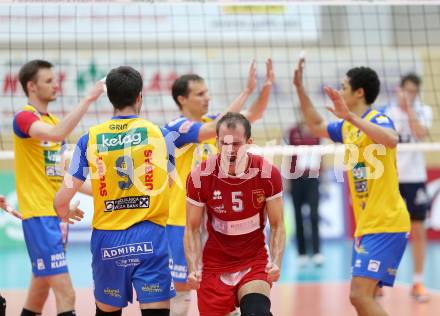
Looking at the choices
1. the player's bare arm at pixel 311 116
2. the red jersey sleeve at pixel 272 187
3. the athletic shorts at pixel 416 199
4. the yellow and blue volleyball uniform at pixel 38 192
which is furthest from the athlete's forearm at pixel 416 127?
the red jersey sleeve at pixel 272 187

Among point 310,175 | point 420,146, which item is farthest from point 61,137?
point 310,175

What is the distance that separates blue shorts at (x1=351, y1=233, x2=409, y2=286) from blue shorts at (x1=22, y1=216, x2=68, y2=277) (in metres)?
2.42

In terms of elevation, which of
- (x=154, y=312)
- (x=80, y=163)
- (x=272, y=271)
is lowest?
(x=154, y=312)

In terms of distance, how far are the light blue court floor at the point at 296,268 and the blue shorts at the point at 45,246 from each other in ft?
12.1

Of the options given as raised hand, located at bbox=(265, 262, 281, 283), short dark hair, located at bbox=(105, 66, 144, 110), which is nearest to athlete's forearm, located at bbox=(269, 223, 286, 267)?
raised hand, located at bbox=(265, 262, 281, 283)

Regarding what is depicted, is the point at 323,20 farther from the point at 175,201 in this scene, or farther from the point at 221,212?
the point at 221,212

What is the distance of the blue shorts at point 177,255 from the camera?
7.09m

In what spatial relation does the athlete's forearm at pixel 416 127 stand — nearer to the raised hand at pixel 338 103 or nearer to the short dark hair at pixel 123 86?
the raised hand at pixel 338 103

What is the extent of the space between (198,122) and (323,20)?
11334 millimetres

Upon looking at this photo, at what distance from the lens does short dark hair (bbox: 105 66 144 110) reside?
17.3ft

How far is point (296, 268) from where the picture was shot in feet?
39.8

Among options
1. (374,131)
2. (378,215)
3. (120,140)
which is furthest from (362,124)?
(120,140)

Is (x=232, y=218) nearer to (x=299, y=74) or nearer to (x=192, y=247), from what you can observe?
(x=192, y=247)

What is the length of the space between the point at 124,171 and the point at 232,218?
0.81m
